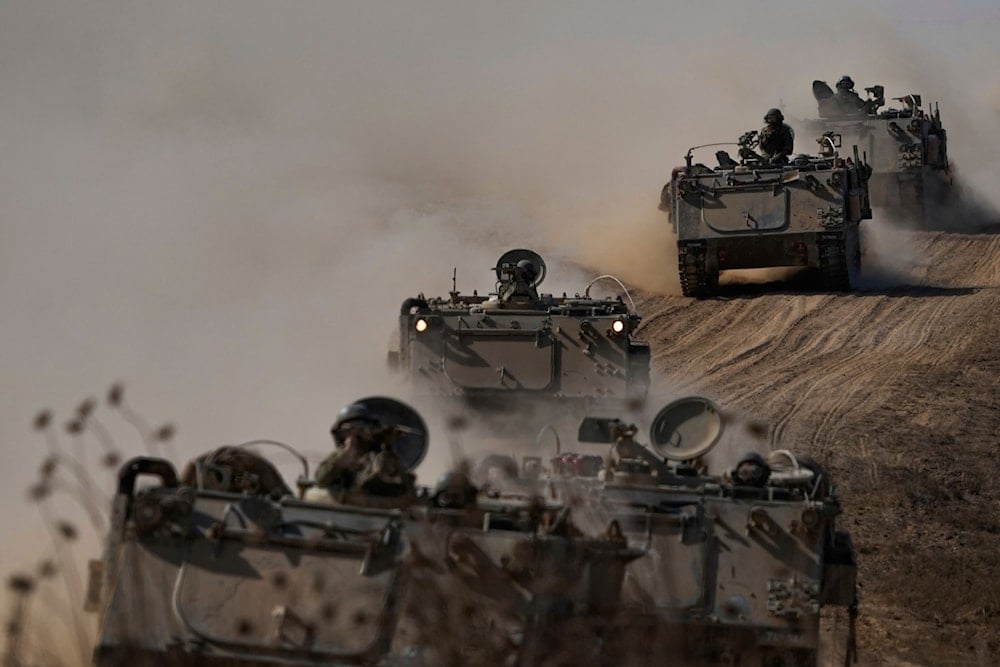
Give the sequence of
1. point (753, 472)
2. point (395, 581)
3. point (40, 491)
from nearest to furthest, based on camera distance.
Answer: point (40, 491) < point (395, 581) < point (753, 472)

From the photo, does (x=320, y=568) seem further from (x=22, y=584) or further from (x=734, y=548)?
(x=22, y=584)

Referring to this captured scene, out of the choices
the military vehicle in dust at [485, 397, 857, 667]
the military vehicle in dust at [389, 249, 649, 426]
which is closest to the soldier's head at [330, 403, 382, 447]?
the military vehicle in dust at [485, 397, 857, 667]

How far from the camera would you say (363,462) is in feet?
27.8

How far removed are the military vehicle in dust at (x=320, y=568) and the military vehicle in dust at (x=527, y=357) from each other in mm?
7890

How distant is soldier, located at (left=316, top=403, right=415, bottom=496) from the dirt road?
5.15 metres

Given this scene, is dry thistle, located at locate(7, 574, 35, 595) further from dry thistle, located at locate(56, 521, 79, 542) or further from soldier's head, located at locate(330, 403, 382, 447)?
soldier's head, located at locate(330, 403, 382, 447)

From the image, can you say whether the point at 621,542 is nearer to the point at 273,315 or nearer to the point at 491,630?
the point at 491,630

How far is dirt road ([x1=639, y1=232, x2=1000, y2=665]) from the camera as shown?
14086mm

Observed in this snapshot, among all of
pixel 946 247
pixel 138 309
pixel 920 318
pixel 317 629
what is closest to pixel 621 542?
pixel 317 629

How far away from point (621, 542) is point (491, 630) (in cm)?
189

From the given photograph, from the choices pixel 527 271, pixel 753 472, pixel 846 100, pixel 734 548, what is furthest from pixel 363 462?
pixel 846 100

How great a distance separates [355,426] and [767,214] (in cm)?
1871

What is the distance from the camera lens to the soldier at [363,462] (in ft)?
27.1

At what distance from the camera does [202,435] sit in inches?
690
